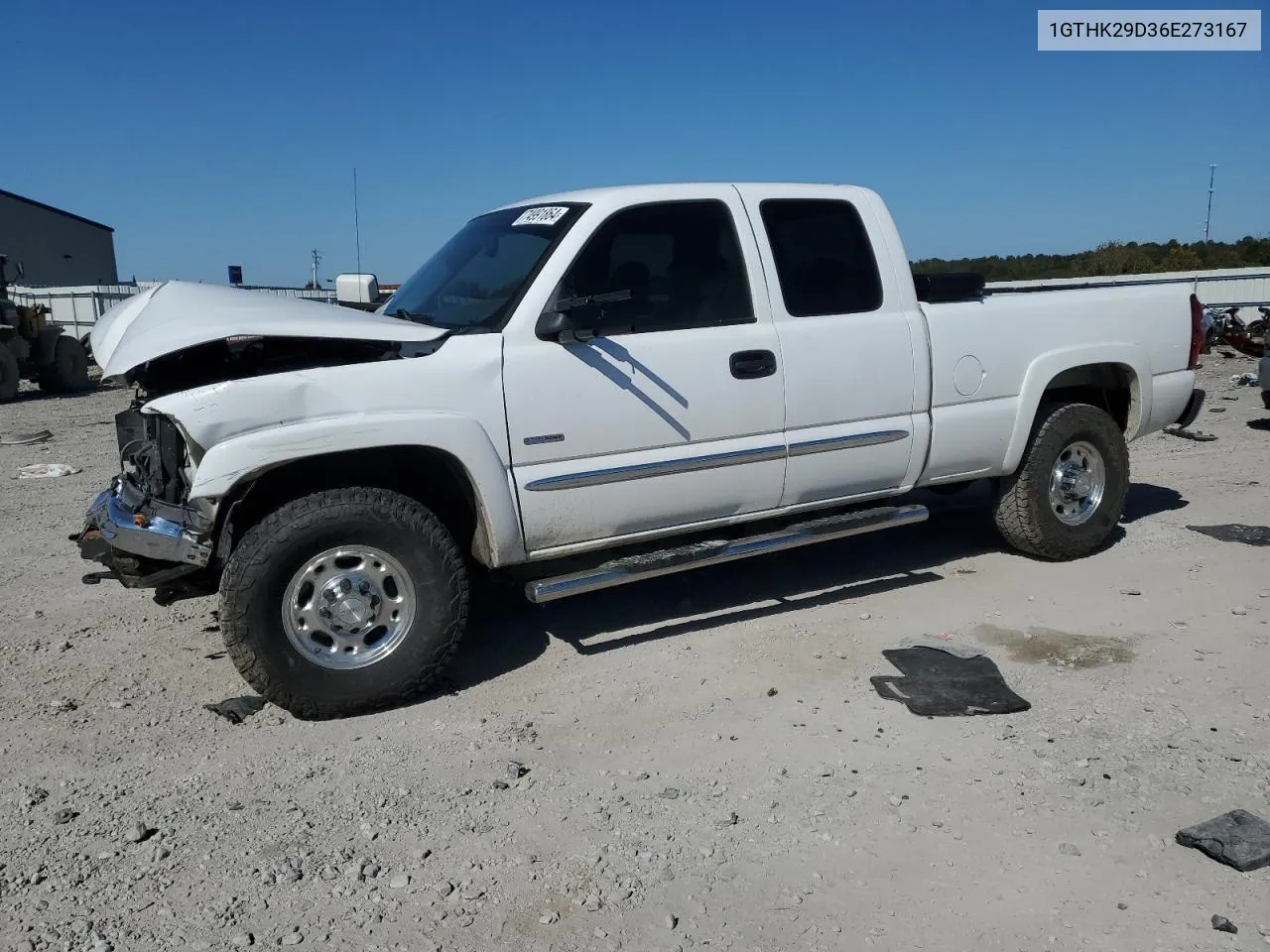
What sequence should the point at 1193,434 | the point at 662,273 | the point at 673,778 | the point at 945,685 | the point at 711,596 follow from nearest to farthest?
1. the point at 673,778
2. the point at 945,685
3. the point at 662,273
4. the point at 711,596
5. the point at 1193,434

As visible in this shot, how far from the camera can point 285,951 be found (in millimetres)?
2777

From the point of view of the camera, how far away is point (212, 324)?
3.98 metres

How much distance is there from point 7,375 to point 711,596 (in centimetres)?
1514

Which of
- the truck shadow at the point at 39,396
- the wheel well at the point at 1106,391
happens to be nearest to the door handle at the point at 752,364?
the wheel well at the point at 1106,391

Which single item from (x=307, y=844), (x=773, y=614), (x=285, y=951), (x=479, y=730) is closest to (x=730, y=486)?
(x=773, y=614)

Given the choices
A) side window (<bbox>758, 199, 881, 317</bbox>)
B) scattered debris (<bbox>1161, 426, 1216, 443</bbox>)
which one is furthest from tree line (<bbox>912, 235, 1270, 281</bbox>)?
side window (<bbox>758, 199, 881, 317</bbox>)

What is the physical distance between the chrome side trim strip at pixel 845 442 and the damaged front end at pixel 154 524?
262 centimetres

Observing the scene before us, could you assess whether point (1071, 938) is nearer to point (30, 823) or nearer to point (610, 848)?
point (610, 848)

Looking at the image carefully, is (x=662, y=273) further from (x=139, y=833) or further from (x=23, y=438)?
(x=23, y=438)

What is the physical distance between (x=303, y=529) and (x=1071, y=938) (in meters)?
2.91

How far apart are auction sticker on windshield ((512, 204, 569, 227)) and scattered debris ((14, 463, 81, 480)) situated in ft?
20.7

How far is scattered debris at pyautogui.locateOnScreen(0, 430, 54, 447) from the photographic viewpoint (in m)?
11.5

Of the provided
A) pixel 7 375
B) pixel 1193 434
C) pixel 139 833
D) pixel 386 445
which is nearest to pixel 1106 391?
pixel 386 445

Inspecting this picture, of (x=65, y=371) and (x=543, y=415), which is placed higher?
(x=543, y=415)
